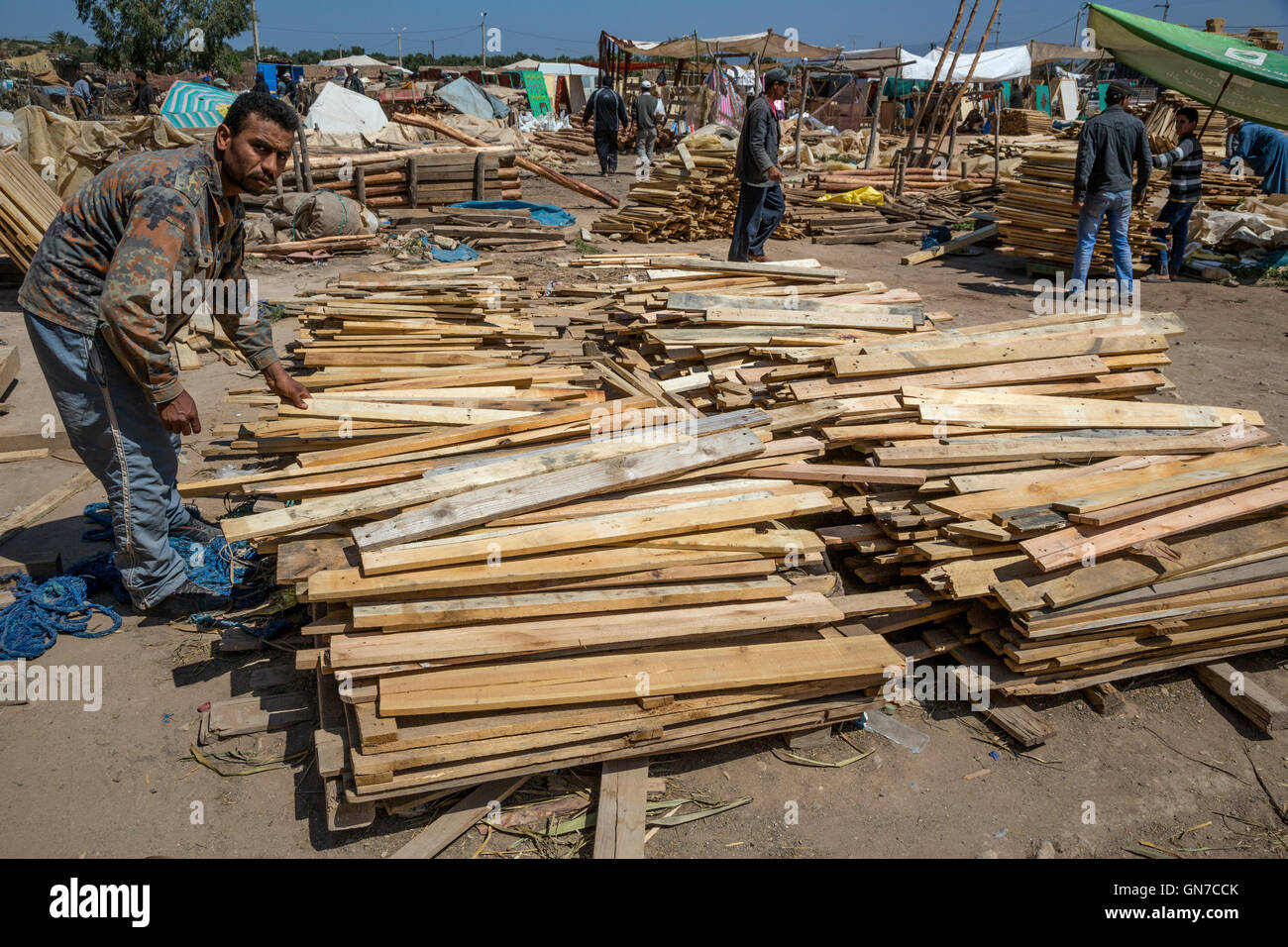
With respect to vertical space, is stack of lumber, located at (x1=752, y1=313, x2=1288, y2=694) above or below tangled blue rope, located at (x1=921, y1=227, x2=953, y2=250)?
below

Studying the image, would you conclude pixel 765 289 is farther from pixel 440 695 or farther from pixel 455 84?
pixel 455 84

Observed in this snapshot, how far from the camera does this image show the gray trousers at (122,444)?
349 centimetres

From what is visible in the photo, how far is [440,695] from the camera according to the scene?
115 inches

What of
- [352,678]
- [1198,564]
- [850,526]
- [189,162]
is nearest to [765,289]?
[850,526]

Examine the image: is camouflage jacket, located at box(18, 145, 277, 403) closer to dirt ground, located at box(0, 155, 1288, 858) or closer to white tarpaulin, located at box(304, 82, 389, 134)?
dirt ground, located at box(0, 155, 1288, 858)

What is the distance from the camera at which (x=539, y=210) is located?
13945mm

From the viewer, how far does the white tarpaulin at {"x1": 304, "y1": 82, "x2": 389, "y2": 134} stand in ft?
64.2

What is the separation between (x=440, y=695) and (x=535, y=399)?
239 centimetres

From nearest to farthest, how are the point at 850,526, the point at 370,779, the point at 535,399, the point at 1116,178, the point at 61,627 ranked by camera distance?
1. the point at 370,779
2. the point at 61,627
3. the point at 850,526
4. the point at 535,399
5. the point at 1116,178

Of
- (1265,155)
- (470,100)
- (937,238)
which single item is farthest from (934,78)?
(470,100)

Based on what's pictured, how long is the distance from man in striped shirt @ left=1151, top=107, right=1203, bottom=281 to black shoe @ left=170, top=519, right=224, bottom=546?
1188cm

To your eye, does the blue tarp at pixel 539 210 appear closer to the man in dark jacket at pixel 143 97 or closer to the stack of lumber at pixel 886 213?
the stack of lumber at pixel 886 213

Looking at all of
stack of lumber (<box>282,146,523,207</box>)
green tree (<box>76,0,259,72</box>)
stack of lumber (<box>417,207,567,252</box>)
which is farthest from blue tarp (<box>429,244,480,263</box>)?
green tree (<box>76,0,259,72</box>)

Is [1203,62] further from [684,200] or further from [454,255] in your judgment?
[454,255]
